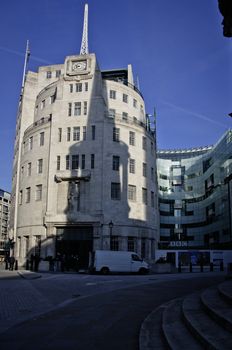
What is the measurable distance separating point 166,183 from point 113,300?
8562cm

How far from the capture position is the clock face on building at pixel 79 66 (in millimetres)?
52156

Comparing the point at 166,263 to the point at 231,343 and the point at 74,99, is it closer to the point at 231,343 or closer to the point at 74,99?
the point at 74,99

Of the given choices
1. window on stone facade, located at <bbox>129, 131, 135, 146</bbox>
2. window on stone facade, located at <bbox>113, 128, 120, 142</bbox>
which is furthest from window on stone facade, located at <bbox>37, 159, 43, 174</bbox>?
window on stone facade, located at <bbox>129, 131, 135, 146</bbox>

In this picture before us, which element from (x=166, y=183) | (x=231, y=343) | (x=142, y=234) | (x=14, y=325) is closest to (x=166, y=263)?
(x=142, y=234)

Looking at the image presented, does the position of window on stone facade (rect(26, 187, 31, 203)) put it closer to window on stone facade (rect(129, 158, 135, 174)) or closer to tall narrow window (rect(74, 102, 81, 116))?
tall narrow window (rect(74, 102, 81, 116))

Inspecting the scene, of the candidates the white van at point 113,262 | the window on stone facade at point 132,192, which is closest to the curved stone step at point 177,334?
the white van at point 113,262

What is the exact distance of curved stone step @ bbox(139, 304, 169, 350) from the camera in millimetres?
7367

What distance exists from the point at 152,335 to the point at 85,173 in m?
39.2

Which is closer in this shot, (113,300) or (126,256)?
(113,300)

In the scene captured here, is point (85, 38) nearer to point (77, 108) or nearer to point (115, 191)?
point (77, 108)

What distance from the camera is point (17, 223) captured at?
52.6 meters

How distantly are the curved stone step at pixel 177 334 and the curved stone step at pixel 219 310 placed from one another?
2.14 ft

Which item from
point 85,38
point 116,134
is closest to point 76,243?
point 116,134

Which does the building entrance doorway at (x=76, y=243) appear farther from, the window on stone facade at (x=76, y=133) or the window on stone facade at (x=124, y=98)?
the window on stone facade at (x=124, y=98)
